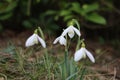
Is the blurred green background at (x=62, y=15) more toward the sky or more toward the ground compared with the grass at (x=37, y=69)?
more toward the sky

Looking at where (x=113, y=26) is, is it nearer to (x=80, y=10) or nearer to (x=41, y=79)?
(x=80, y=10)

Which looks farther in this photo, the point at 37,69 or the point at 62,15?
the point at 62,15

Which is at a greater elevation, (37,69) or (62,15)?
(62,15)

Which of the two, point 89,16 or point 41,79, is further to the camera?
point 89,16

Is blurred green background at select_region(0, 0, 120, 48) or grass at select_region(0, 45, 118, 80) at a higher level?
blurred green background at select_region(0, 0, 120, 48)

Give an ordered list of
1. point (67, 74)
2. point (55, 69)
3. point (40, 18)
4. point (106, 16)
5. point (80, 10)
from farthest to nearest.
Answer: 1. point (106, 16)
2. point (40, 18)
3. point (80, 10)
4. point (55, 69)
5. point (67, 74)

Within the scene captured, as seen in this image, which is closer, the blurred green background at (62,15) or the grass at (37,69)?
the grass at (37,69)

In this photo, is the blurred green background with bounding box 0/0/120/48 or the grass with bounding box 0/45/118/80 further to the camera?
the blurred green background with bounding box 0/0/120/48

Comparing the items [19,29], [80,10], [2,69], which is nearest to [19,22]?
[19,29]
